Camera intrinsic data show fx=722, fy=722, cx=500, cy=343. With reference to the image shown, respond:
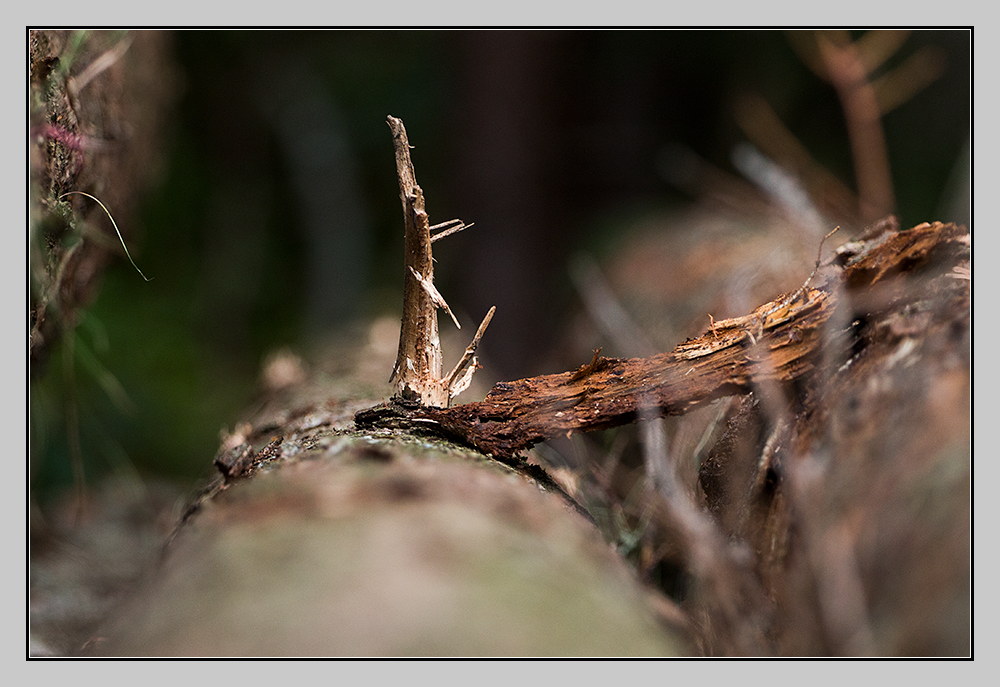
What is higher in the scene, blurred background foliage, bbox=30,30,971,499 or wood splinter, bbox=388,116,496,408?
blurred background foliage, bbox=30,30,971,499

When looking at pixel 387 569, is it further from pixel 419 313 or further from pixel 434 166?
pixel 434 166

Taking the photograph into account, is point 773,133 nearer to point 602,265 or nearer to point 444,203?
point 602,265

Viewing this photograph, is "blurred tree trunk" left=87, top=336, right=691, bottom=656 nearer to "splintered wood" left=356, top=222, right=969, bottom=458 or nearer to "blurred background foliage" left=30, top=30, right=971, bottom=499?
"splintered wood" left=356, top=222, right=969, bottom=458

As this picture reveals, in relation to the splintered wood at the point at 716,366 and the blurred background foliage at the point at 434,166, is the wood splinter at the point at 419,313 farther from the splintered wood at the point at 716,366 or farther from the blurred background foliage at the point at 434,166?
the blurred background foliage at the point at 434,166

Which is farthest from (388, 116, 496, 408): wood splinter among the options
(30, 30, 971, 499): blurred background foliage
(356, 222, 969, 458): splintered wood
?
(30, 30, 971, 499): blurred background foliage

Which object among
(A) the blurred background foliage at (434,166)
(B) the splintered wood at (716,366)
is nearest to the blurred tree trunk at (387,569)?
(B) the splintered wood at (716,366)

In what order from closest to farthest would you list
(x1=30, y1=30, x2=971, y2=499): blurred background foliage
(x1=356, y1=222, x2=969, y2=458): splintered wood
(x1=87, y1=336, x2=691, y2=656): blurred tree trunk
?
(x1=87, y1=336, x2=691, y2=656): blurred tree trunk, (x1=356, y1=222, x2=969, y2=458): splintered wood, (x1=30, y1=30, x2=971, y2=499): blurred background foliage

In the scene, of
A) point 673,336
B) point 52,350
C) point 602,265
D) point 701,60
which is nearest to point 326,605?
point 52,350
